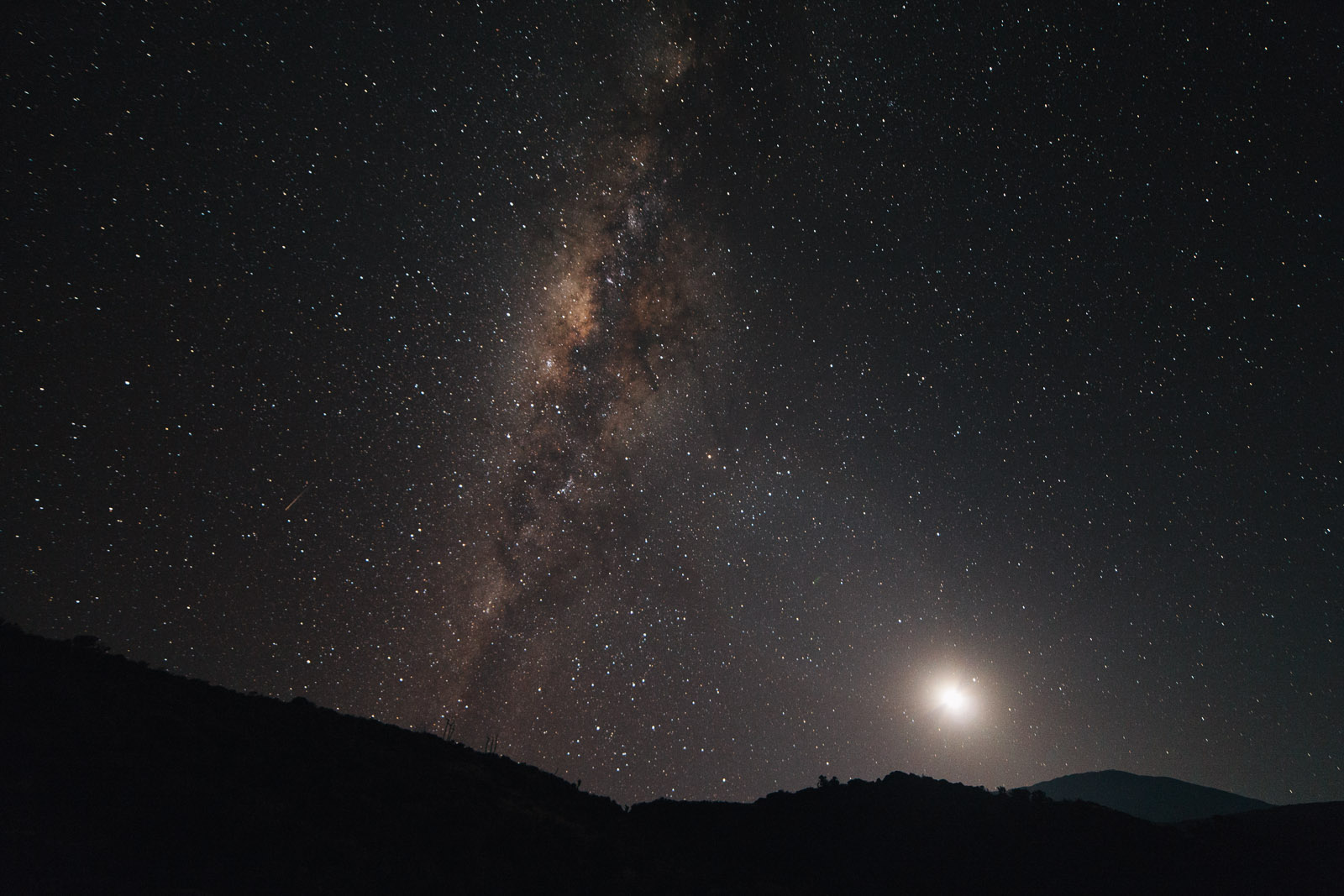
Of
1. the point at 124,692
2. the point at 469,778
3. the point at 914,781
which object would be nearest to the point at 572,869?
the point at 469,778

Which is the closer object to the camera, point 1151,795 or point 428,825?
point 428,825

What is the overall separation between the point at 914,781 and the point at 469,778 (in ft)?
38.7

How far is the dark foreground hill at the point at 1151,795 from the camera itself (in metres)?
79.9

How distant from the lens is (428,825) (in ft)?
27.5

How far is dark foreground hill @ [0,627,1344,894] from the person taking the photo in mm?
5859

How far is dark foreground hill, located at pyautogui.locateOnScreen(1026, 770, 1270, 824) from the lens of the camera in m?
79.9

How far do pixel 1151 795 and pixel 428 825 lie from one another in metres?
Result: 125

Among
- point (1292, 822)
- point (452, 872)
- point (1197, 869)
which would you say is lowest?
point (452, 872)

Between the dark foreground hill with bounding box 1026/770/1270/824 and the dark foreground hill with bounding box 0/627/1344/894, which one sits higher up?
the dark foreground hill with bounding box 1026/770/1270/824

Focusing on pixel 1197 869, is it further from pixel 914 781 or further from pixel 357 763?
pixel 357 763

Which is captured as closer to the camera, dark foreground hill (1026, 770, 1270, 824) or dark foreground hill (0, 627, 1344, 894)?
dark foreground hill (0, 627, 1344, 894)

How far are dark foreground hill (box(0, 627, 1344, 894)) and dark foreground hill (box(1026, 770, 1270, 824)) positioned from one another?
83.1 metres

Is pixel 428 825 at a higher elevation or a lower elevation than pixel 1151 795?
lower

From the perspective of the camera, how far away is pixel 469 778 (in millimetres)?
11484
